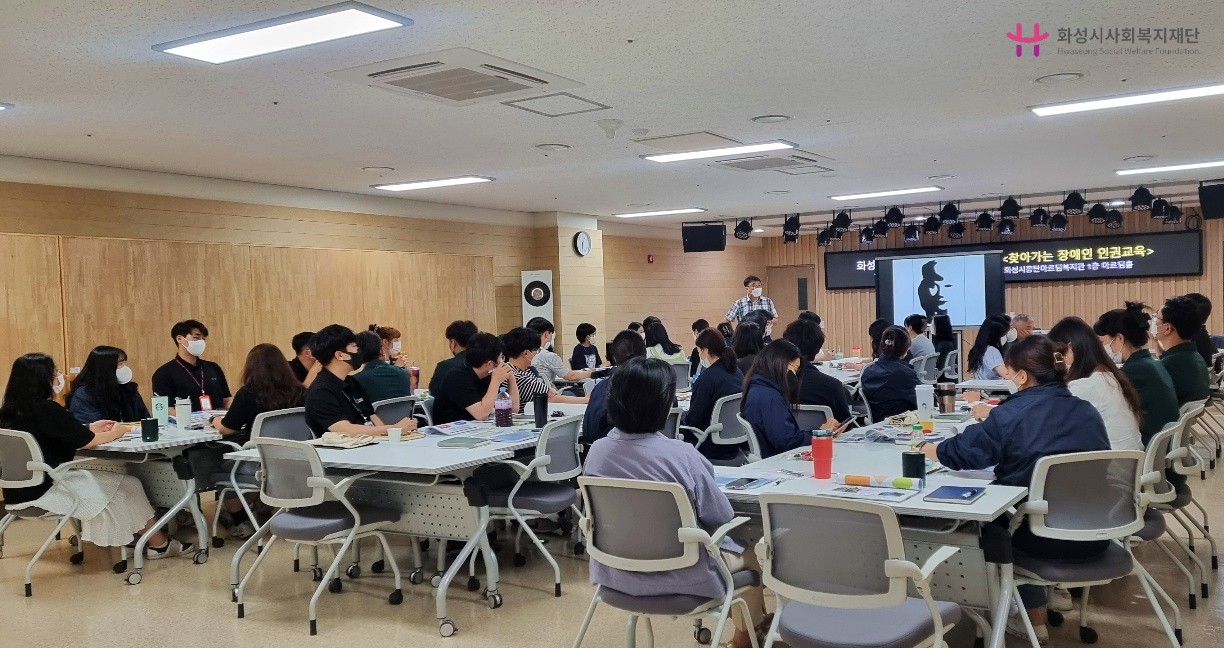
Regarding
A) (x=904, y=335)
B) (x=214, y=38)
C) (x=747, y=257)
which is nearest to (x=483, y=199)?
(x=904, y=335)

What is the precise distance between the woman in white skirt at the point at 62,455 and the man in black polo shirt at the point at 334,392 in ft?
4.12

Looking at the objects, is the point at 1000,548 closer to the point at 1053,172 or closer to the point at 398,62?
the point at 398,62

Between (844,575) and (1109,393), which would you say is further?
(1109,393)

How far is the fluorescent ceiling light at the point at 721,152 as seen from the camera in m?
7.74

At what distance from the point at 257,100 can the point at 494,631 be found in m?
3.36

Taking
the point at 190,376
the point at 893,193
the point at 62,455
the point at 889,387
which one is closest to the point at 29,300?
the point at 190,376

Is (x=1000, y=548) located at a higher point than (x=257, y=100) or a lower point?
lower

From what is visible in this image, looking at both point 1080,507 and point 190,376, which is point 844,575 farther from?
point 190,376

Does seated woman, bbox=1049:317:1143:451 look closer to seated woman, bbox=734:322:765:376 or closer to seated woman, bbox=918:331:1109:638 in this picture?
seated woman, bbox=918:331:1109:638

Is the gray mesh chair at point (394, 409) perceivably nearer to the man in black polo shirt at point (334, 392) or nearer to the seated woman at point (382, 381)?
the seated woman at point (382, 381)

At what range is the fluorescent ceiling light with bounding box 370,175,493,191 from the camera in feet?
30.6

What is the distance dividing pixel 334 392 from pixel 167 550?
5.83 ft

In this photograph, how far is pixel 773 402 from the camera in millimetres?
4473

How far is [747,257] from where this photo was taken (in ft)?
61.4
